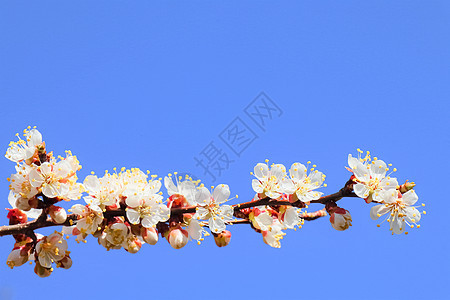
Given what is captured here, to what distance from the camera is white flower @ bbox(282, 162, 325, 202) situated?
301 centimetres

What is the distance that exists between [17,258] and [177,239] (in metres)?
1.02

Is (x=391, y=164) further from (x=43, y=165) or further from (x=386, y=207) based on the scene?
(x=43, y=165)

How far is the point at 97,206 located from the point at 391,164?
168cm

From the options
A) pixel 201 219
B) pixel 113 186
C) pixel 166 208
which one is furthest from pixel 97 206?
pixel 201 219

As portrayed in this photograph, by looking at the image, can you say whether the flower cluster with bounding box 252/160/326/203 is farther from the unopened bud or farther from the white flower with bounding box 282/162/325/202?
the unopened bud

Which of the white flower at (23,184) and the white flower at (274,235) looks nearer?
the white flower at (23,184)

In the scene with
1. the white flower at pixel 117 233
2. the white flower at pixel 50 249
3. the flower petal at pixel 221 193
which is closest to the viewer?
the white flower at pixel 117 233

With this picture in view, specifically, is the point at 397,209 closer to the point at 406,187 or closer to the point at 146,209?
the point at 406,187

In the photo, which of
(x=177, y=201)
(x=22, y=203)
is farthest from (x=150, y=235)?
(x=22, y=203)

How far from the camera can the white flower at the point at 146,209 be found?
2.89m

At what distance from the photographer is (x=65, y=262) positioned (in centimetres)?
317

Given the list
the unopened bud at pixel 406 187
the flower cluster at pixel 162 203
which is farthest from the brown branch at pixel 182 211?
the unopened bud at pixel 406 187

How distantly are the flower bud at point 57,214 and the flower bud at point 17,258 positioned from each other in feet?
1.28

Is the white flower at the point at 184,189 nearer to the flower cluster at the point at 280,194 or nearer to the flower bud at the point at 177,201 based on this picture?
the flower bud at the point at 177,201
